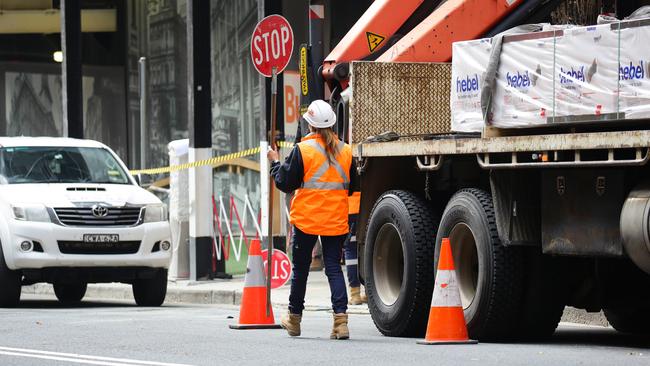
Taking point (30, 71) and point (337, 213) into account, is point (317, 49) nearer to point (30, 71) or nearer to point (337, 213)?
point (337, 213)

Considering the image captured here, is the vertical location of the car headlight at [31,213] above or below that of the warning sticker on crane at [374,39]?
below

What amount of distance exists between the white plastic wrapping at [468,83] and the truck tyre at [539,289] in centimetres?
117

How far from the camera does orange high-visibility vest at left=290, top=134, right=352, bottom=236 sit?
11.7 m

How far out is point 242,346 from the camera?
11.1m

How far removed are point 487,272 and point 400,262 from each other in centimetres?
164

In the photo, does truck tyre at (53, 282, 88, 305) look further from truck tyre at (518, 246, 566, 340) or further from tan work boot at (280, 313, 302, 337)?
truck tyre at (518, 246, 566, 340)

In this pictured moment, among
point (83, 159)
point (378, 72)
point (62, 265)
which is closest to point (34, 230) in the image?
point (62, 265)

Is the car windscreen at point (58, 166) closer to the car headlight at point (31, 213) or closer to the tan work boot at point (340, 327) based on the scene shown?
the car headlight at point (31, 213)

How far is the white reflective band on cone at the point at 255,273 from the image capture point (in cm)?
1275

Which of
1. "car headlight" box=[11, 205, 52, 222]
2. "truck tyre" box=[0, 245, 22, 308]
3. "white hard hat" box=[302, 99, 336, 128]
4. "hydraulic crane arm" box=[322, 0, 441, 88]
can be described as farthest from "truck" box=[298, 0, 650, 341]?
"truck tyre" box=[0, 245, 22, 308]

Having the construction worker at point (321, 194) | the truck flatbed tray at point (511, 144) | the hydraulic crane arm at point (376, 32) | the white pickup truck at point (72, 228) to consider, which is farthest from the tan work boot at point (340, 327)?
the white pickup truck at point (72, 228)

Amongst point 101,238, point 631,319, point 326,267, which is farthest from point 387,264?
point 101,238

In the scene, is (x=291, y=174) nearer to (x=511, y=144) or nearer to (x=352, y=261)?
(x=511, y=144)

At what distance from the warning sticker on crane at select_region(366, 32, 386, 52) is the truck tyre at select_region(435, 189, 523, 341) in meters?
3.40
